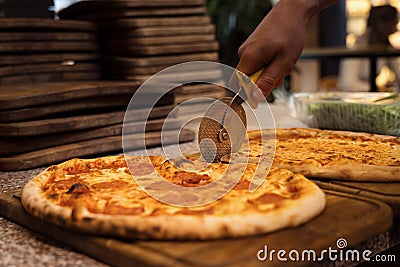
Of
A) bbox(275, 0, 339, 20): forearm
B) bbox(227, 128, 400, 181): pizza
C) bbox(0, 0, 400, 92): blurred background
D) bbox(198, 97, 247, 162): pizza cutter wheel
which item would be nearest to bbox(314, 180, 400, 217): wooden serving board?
bbox(227, 128, 400, 181): pizza

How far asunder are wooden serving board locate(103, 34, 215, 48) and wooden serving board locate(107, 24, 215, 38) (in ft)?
0.04

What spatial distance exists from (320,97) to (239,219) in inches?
51.3

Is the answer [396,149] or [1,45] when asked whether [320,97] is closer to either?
[396,149]

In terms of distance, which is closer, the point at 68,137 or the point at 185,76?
the point at 68,137

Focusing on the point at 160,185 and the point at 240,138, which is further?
the point at 240,138

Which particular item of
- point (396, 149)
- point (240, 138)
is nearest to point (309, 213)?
point (240, 138)

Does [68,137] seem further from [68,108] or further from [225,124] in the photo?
[225,124]

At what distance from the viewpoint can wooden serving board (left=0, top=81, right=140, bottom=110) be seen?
156 cm

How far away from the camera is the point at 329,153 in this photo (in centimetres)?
143

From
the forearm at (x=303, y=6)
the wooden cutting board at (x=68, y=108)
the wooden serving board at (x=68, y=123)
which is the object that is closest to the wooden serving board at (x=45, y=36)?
the wooden cutting board at (x=68, y=108)

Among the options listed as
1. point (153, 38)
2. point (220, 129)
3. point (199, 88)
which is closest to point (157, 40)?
point (153, 38)

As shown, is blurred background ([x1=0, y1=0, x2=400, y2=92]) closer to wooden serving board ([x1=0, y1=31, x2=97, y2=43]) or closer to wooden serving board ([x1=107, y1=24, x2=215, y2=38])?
wooden serving board ([x1=107, y1=24, x2=215, y2=38])

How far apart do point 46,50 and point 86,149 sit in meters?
0.57

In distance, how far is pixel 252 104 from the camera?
4.64 ft
